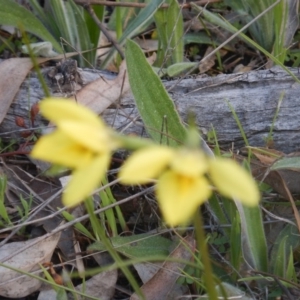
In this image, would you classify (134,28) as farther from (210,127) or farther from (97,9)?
(210,127)

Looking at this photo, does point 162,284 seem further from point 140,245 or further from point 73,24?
point 73,24

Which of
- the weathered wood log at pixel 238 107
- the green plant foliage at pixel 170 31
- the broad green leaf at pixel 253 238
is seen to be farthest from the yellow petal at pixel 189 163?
the green plant foliage at pixel 170 31

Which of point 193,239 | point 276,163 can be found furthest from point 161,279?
point 276,163

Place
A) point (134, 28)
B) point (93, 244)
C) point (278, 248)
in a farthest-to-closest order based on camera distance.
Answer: point (134, 28) < point (93, 244) < point (278, 248)

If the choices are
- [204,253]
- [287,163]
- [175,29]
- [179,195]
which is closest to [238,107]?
[287,163]

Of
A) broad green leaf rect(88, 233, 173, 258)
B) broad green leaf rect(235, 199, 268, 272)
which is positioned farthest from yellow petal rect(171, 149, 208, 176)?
broad green leaf rect(88, 233, 173, 258)

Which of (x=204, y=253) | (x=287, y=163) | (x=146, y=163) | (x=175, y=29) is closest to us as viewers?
(x=146, y=163)
